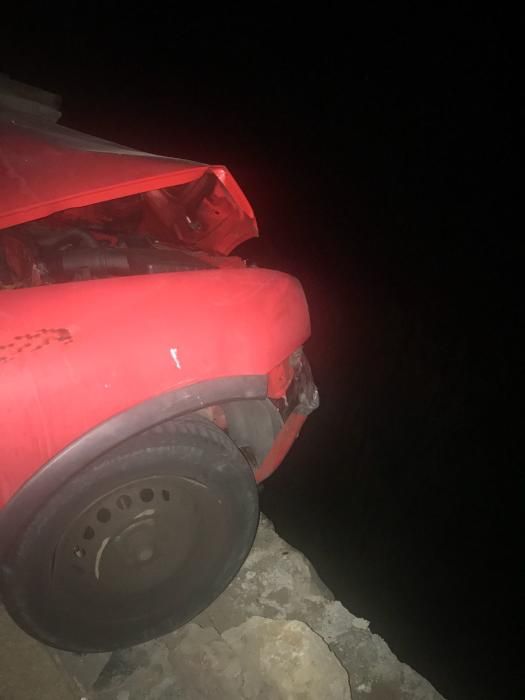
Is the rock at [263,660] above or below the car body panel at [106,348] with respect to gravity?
below

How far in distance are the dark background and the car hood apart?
0.32 m

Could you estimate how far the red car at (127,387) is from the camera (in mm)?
1235

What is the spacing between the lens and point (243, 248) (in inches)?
94.0

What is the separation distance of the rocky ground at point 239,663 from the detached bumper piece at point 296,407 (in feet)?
2.30

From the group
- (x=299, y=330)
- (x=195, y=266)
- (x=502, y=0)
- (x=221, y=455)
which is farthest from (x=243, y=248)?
(x=502, y=0)

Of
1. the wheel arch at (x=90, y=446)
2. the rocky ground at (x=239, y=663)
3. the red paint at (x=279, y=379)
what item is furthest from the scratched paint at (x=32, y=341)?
the rocky ground at (x=239, y=663)

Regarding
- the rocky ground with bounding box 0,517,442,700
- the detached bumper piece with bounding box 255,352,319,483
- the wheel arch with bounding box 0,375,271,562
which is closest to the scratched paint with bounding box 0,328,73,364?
the wheel arch with bounding box 0,375,271,562

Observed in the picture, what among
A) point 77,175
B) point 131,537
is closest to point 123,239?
point 77,175

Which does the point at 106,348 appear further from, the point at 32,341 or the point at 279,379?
the point at 279,379

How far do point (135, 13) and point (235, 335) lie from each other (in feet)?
8.46

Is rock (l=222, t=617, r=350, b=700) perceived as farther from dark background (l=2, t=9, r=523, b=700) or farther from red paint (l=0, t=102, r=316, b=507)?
red paint (l=0, t=102, r=316, b=507)

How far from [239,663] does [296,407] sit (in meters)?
1.02

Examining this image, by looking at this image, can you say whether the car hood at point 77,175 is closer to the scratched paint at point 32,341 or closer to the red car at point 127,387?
the red car at point 127,387

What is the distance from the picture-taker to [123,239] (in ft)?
6.58
